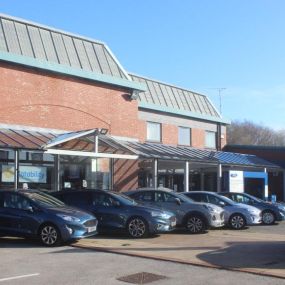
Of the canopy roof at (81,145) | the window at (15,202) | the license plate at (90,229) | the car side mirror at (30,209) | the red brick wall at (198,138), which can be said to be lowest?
the license plate at (90,229)

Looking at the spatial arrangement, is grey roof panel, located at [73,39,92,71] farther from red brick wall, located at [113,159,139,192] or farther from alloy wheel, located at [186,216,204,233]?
alloy wheel, located at [186,216,204,233]

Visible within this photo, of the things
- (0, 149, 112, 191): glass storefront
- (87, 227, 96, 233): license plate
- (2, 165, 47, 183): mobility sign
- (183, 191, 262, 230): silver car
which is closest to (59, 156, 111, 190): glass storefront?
(0, 149, 112, 191): glass storefront

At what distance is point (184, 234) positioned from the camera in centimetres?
1791

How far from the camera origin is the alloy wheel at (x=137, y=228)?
16.3 metres

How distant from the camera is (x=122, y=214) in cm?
1650

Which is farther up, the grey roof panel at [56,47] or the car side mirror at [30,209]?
the grey roof panel at [56,47]

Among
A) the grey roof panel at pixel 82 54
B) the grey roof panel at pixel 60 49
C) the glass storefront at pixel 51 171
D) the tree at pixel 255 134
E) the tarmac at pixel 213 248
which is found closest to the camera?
the tarmac at pixel 213 248

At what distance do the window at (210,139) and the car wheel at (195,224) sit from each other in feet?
72.6

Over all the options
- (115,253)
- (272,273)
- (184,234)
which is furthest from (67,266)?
(184,234)

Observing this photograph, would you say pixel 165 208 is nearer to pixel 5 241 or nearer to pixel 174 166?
pixel 5 241

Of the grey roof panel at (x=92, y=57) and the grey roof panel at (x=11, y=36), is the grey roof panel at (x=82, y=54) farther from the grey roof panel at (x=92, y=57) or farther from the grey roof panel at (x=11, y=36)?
the grey roof panel at (x=11, y=36)

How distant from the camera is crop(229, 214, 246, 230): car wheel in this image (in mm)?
20500

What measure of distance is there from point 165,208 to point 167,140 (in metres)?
17.2

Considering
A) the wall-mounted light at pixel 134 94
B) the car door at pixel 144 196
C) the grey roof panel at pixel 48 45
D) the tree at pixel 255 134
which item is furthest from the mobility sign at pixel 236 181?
the tree at pixel 255 134
